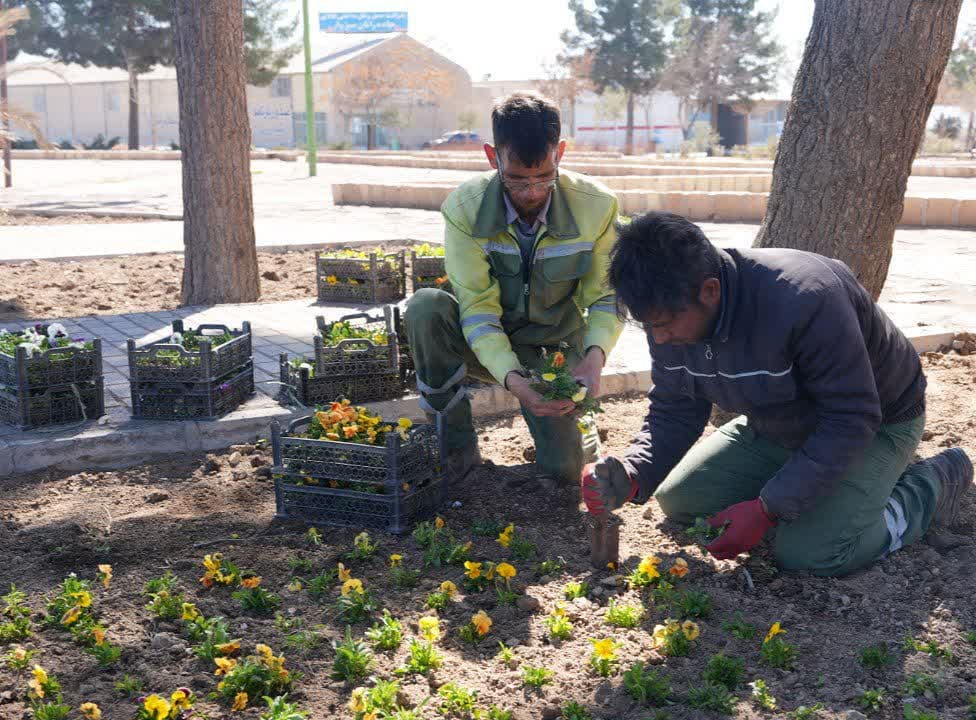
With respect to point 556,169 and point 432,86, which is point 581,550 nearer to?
point 556,169

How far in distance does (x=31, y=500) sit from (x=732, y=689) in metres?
3.01

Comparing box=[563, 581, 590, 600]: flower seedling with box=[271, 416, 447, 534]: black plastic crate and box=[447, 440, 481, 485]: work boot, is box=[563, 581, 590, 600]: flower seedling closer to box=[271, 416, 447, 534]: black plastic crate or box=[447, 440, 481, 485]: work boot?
box=[271, 416, 447, 534]: black plastic crate

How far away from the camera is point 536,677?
2.87 metres

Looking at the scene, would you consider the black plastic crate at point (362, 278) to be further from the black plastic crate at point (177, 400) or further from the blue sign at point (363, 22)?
the blue sign at point (363, 22)

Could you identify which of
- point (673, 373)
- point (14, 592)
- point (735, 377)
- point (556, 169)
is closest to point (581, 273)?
point (556, 169)

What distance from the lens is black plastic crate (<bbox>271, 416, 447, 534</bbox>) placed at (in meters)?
3.82

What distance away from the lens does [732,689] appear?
2.84m

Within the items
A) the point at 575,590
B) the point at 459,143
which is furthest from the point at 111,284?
the point at 459,143

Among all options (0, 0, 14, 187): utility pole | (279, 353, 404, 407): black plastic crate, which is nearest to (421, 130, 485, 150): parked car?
(0, 0, 14, 187): utility pole

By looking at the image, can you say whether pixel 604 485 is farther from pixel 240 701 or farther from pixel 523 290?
pixel 240 701

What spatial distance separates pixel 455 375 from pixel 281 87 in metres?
65.6

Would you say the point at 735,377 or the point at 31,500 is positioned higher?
the point at 735,377

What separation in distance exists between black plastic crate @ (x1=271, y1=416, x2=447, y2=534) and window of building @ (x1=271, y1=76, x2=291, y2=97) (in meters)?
65.2

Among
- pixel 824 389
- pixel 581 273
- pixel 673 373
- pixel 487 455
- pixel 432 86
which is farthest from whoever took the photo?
pixel 432 86
